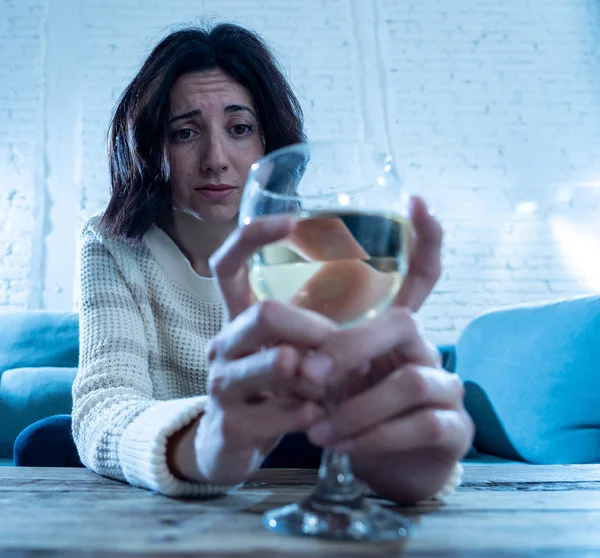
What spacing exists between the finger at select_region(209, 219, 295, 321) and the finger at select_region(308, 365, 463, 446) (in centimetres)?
12

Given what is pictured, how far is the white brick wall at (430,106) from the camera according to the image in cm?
373

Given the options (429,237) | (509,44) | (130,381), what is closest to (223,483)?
(429,237)

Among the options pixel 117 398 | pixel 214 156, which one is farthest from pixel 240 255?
pixel 214 156

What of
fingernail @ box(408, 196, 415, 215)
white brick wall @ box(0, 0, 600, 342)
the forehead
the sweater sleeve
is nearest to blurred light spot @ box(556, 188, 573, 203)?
white brick wall @ box(0, 0, 600, 342)

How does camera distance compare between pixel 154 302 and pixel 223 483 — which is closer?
pixel 223 483

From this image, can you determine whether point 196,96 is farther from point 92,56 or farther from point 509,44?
point 509,44

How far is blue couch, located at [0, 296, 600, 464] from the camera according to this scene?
1863 millimetres

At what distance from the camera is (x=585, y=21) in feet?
13.3

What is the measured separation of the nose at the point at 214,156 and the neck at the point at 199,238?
5.5 inches

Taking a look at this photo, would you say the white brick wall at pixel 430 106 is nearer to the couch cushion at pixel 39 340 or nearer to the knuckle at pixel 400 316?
the couch cushion at pixel 39 340

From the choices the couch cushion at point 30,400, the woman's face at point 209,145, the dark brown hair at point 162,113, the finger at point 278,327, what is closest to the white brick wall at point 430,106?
the couch cushion at point 30,400

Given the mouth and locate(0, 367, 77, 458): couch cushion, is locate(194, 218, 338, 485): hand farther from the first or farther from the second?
locate(0, 367, 77, 458): couch cushion

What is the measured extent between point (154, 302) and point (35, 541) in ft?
2.73

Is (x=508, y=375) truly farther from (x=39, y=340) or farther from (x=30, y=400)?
(x=39, y=340)
